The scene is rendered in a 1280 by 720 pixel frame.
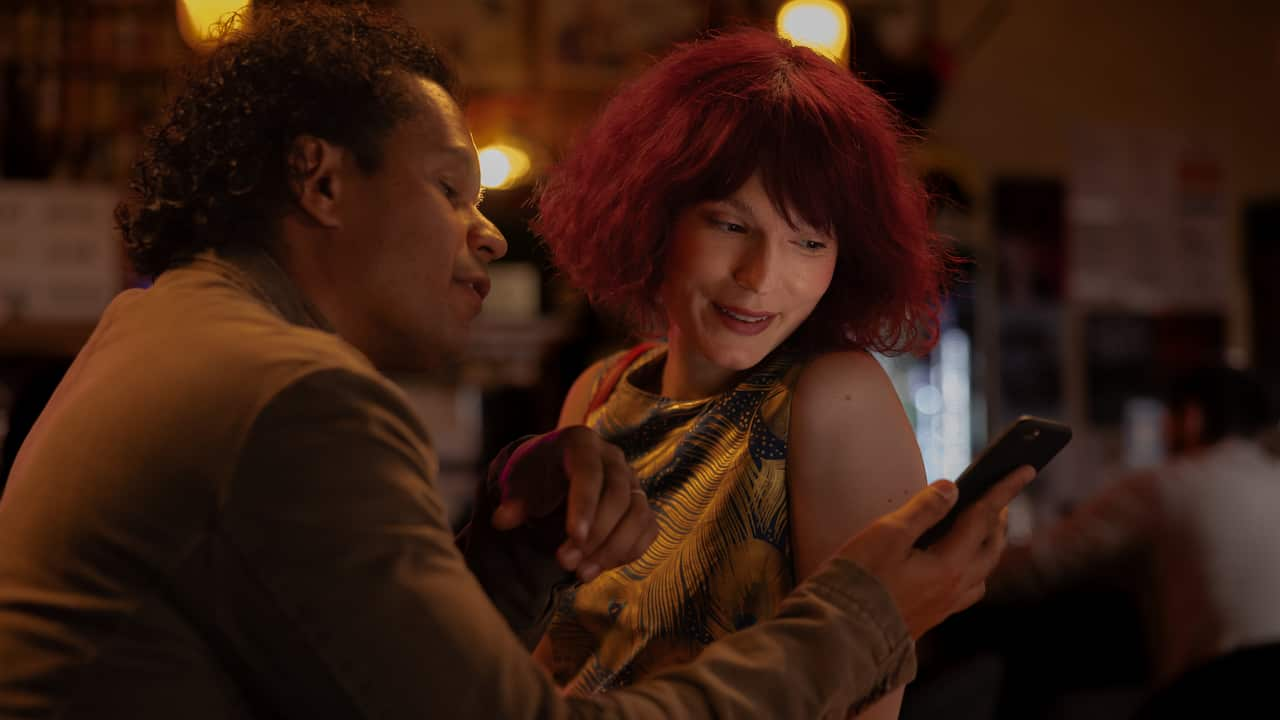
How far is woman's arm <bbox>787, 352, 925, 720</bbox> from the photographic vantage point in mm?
1072

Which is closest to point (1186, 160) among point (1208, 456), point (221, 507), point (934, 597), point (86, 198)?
point (1208, 456)

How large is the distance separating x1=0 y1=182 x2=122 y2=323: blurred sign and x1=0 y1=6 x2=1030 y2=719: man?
14.0ft

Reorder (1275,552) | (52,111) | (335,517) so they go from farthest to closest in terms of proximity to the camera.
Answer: (52,111) → (1275,552) → (335,517)

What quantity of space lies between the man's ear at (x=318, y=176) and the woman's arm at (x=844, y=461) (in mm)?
487

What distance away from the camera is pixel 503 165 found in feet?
16.0

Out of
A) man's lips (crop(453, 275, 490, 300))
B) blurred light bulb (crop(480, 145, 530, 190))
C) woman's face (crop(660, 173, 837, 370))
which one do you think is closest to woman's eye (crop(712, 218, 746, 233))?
woman's face (crop(660, 173, 837, 370))

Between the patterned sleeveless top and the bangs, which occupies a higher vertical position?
the bangs

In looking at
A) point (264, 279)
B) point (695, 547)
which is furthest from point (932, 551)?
point (264, 279)

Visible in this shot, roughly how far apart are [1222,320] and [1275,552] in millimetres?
3819

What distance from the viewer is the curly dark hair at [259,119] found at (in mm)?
1065

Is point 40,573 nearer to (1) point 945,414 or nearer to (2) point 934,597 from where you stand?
(2) point 934,597

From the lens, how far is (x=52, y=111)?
531cm

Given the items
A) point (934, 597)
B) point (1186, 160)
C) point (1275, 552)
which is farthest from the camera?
point (1186, 160)

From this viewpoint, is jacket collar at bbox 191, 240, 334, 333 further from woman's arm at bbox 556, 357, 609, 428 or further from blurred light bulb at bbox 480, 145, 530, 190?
blurred light bulb at bbox 480, 145, 530, 190
